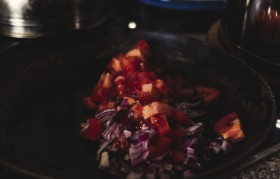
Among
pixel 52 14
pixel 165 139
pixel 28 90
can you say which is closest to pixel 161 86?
pixel 165 139

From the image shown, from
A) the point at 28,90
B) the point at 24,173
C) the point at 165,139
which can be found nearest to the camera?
the point at 24,173

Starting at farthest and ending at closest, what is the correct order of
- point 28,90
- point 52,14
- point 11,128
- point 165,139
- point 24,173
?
point 52,14 < point 28,90 < point 11,128 < point 165,139 < point 24,173

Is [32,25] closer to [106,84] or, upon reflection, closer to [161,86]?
[106,84]

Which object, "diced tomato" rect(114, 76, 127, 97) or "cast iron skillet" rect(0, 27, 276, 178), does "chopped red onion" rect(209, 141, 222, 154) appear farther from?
"diced tomato" rect(114, 76, 127, 97)

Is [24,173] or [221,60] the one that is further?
[221,60]

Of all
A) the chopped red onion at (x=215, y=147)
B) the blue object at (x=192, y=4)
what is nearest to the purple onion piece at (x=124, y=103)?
the chopped red onion at (x=215, y=147)

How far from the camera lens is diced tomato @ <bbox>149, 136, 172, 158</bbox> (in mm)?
832

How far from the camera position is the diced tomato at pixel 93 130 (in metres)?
0.93

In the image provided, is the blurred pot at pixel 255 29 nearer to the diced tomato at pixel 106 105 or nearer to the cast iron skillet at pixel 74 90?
the cast iron skillet at pixel 74 90

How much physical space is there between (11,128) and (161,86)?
1.25 ft

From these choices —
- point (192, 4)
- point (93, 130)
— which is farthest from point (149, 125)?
point (192, 4)

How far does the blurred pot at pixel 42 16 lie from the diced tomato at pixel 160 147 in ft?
2.07

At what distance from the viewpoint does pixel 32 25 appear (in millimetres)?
1290

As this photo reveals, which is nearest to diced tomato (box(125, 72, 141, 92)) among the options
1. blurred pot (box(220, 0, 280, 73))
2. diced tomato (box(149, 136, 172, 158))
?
diced tomato (box(149, 136, 172, 158))
